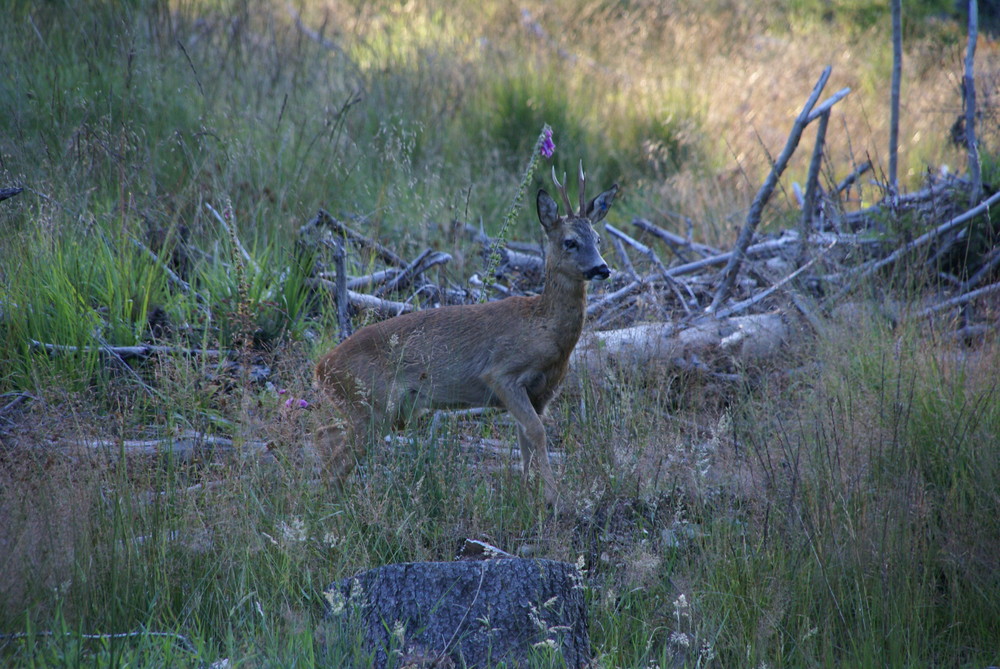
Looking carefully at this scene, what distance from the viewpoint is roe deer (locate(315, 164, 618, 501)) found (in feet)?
16.4

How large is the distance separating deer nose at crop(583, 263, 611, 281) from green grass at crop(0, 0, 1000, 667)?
0.59 meters

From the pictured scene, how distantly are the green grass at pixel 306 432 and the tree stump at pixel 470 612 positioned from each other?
0.11m

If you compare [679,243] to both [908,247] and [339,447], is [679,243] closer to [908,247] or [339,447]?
[908,247]

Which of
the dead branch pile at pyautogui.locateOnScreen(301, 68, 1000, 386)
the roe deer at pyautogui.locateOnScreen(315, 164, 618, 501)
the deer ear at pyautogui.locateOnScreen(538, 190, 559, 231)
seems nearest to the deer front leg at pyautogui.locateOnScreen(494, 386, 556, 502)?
the roe deer at pyautogui.locateOnScreen(315, 164, 618, 501)

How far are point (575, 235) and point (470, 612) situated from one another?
2.53 m

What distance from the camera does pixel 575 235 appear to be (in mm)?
5199

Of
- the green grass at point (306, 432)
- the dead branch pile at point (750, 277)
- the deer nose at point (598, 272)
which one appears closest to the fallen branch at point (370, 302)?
the dead branch pile at point (750, 277)

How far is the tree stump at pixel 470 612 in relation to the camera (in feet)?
10.6

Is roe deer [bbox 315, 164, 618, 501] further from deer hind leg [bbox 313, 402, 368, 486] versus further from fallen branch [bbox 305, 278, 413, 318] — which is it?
fallen branch [bbox 305, 278, 413, 318]

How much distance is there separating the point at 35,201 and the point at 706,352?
15.1ft

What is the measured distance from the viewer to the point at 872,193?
310 inches

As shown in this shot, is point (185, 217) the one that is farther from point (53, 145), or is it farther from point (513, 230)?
point (513, 230)

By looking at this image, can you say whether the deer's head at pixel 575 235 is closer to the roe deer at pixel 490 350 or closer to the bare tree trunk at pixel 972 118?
the roe deer at pixel 490 350

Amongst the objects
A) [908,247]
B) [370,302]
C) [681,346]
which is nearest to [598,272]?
[681,346]
